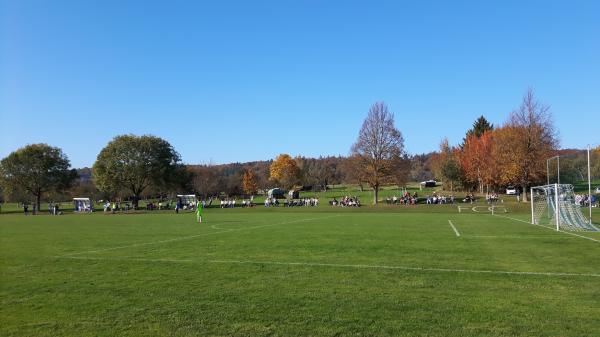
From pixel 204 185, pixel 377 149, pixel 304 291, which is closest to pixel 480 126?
pixel 377 149

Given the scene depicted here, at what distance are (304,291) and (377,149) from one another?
6957cm

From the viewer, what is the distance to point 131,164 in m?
85.2

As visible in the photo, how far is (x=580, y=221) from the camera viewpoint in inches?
1118

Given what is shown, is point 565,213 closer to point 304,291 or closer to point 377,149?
point 304,291

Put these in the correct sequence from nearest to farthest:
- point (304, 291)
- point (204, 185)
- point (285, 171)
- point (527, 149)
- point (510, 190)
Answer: point (304, 291) → point (527, 149) → point (510, 190) → point (204, 185) → point (285, 171)

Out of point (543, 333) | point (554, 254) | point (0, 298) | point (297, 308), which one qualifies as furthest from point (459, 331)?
point (554, 254)

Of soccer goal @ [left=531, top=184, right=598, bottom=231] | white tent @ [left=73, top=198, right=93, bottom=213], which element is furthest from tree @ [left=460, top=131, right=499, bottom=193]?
white tent @ [left=73, top=198, right=93, bottom=213]

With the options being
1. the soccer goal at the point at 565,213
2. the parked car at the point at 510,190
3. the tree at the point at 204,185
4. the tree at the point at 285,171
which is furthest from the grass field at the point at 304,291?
the tree at the point at 285,171

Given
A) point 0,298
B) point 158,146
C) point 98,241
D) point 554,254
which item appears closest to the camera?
point 0,298

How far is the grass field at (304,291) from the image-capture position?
7379 mm

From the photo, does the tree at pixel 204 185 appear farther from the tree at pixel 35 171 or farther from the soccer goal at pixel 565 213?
the soccer goal at pixel 565 213

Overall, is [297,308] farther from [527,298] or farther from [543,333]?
[527,298]

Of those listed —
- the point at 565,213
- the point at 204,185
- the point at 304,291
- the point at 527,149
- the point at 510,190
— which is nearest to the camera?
the point at 304,291

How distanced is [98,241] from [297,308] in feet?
50.8
